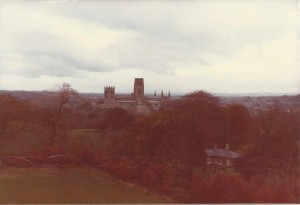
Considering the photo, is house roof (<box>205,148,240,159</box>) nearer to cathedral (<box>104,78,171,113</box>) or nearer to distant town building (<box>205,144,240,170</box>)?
distant town building (<box>205,144,240,170</box>)

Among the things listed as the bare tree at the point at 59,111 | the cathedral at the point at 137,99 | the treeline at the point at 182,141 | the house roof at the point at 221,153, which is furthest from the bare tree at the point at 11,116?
the house roof at the point at 221,153

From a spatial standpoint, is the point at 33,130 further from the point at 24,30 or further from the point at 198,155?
the point at 198,155

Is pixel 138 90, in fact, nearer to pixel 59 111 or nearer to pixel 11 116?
pixel 59 111

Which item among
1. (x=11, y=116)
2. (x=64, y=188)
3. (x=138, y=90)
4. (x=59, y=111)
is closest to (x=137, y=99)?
(x=138, y=90)

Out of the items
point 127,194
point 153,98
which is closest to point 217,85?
point 153,98

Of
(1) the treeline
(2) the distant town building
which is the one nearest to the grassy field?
(1) the treeline
